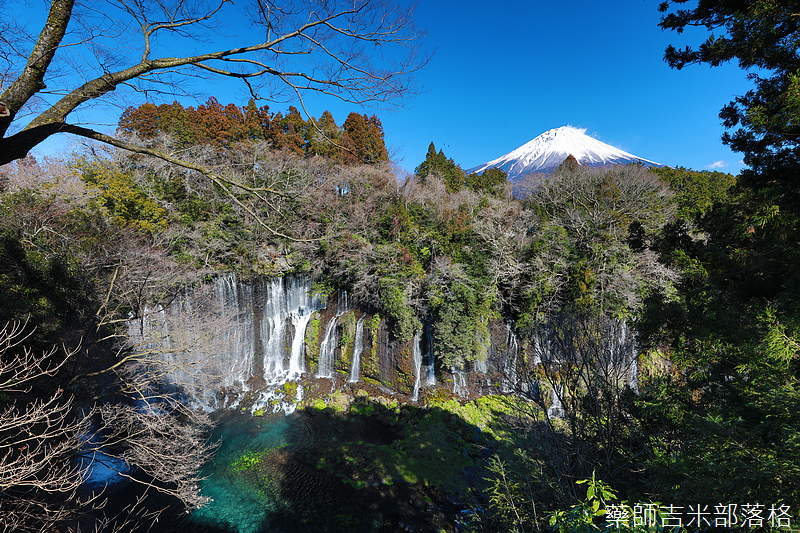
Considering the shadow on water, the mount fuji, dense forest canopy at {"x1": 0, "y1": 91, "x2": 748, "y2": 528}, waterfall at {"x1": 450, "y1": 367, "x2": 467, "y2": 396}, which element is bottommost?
the shadow on water

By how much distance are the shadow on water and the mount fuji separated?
3287 centimetres

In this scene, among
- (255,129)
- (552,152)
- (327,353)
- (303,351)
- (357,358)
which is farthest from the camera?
(552,152)

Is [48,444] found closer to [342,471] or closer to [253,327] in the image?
[342,471]

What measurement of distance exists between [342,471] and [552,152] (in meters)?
46.0

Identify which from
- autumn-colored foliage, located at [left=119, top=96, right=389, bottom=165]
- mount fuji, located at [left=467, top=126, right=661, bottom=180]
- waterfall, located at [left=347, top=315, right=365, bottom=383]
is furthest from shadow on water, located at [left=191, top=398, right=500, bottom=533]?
mount fuji, located at [left=467, top=126, right=661, bottom=180]

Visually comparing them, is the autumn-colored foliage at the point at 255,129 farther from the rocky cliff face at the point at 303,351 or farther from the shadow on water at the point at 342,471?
the shadow on water at the point at 342,471

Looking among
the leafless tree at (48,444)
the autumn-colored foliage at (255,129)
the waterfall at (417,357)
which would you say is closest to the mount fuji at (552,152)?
the autumn-colored foliage at (255,129)

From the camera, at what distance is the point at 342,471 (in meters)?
9.56

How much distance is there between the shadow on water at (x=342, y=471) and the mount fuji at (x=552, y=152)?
1294 inches

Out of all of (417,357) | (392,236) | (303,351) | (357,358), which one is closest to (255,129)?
(392,236)

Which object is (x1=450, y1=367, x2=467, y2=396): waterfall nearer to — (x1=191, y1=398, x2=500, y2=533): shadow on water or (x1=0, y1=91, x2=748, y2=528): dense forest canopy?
(x1=0, y1=91, x2=748, y2=528): dense forest canopy

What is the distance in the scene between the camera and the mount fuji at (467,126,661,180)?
1486 inches

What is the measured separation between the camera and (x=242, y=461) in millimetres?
9953

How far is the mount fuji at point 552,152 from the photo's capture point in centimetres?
3775
